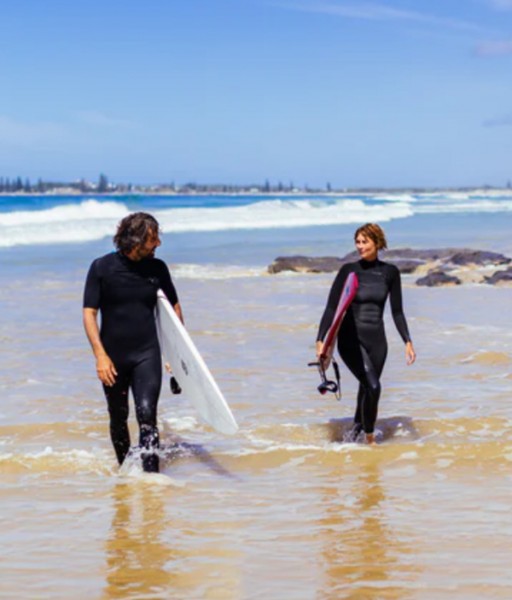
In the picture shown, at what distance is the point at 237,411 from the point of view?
844 centimetres

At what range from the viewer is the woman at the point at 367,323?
7.18m

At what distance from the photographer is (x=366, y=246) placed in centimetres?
718

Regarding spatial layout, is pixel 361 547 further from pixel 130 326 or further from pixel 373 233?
pixel 373 233

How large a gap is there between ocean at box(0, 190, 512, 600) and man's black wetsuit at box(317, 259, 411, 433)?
35cm

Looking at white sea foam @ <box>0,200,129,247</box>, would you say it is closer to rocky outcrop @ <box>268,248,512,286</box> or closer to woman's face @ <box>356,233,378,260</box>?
rocky outcrop @ <box>268,248,512,286</box>

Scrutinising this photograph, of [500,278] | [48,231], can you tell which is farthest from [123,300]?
[48,231]

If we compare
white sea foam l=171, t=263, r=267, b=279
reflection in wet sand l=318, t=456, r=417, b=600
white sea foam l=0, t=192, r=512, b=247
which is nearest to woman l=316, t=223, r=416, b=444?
reflection in wet sand l=318, t=456, r=417, b=600

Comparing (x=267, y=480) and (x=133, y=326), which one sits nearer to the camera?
(x=133, y=326)

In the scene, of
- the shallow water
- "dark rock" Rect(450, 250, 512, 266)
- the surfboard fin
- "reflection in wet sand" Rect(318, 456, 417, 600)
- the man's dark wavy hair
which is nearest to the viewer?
"reflection in wet sand" Rect(318, 456, 417, 600)

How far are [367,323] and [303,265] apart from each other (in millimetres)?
14695

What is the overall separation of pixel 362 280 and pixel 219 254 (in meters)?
21.9

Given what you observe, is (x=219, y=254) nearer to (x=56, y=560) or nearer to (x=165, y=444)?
(x=165, y=444)

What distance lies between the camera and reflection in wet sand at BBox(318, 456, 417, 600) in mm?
4516

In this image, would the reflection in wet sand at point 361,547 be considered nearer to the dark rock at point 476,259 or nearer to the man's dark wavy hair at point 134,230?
the man's dark wavy hair at point 134,230
